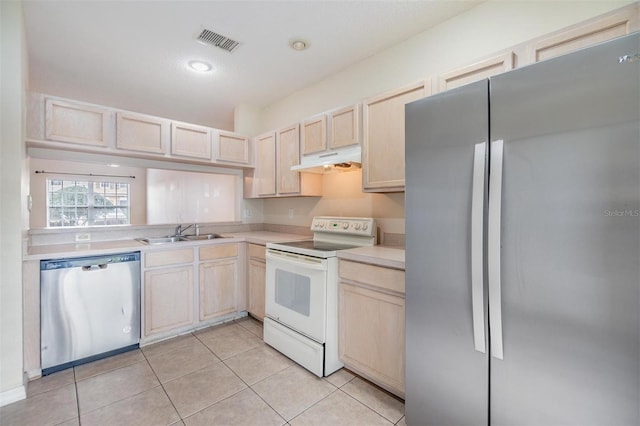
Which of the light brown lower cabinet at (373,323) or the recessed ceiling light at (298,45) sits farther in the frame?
the recessed ceiling light at (298,45)

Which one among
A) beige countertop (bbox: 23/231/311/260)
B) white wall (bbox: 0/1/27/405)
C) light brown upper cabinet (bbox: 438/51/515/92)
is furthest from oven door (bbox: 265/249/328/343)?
white wall (bbox: 0/1/27/405)

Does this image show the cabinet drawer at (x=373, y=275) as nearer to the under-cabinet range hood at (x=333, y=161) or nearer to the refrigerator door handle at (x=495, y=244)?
the refrigerator door handle at (x=495, y=244)

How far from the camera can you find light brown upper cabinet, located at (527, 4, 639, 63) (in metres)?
1.30

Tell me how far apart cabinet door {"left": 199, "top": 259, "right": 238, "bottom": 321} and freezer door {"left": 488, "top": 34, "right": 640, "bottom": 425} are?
2610 mm

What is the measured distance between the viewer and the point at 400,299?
175cm

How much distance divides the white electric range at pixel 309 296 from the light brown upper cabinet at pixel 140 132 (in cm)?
158

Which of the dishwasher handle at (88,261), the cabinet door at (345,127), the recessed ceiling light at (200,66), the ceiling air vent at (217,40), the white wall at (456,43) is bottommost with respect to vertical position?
the dishwasher handle at (88,261)

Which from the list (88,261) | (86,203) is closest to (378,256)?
(88,261)

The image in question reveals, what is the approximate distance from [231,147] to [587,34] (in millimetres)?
3155

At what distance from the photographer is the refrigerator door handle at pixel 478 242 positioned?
→ 1.20 meters

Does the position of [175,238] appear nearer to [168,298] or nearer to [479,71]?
[168,298]

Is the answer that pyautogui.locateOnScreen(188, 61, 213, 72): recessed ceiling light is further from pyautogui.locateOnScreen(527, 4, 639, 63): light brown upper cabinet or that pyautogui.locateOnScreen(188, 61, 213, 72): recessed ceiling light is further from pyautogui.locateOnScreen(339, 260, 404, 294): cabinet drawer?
pyautogui.locateOnScreen(527, 4, 639, 63): light brown upper cabinet

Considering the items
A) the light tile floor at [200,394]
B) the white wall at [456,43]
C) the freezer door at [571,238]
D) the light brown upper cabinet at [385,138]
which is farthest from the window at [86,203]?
the freezer door at [571,238]

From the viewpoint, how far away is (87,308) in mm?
2305
